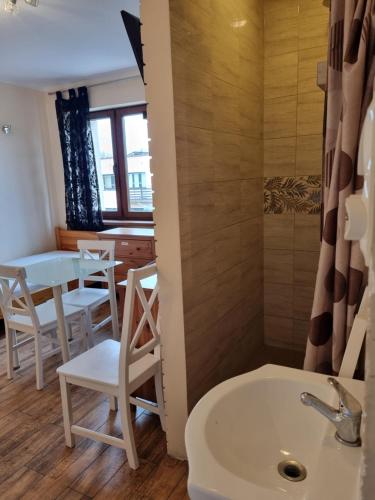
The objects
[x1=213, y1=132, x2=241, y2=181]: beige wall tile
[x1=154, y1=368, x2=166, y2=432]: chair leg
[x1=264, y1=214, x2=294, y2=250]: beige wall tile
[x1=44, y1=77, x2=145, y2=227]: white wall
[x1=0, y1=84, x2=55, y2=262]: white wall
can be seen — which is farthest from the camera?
[x1=0, y1=84, x2=55, y2=262]: white wall

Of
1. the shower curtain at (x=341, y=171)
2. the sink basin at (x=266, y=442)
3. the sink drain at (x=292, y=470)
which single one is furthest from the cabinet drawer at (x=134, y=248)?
the sink drain at (x=292, y=470)

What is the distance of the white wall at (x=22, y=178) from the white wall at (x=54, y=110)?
106 millimetres

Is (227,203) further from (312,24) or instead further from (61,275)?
(61,275)

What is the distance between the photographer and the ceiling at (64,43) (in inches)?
97.1

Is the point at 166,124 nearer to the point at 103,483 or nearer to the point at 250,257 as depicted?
the point at 250,257

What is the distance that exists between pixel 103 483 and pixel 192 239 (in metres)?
1.20

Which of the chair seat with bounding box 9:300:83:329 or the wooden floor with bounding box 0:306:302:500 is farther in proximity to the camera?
the chair seat with bounding box 9:300:83:329

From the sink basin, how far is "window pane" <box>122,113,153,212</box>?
135 inches

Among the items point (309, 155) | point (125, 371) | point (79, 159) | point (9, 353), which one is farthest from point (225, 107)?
point (79, 159)

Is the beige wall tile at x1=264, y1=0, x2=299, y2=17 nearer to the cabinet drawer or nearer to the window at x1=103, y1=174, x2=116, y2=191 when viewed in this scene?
the cabinet drawer

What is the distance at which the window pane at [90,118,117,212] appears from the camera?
4418mm

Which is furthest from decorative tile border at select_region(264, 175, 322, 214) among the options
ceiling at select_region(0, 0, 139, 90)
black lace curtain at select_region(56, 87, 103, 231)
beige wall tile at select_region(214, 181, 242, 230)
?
Answer: black lace curtain at select_region(56, 87, 103, 231)

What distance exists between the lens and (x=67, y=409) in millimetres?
1836

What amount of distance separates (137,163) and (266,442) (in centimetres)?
380
